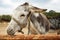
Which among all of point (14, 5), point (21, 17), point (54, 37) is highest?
point (14, 5)

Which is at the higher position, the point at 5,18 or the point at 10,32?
the point at 5,18

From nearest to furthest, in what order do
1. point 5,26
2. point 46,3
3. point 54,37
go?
1. point 54,37
2. point 5,26
3. point 46,3

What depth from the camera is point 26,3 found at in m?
1.53

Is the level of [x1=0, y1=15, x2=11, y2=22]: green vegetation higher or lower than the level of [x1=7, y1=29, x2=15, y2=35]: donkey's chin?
higher

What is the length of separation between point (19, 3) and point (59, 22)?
370 millimetres

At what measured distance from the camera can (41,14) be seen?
1496mm

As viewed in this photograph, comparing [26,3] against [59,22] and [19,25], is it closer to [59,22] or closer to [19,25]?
[19,25]

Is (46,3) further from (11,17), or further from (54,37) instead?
(54,37)

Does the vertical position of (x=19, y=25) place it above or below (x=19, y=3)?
below

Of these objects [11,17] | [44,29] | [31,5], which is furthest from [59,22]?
[11,17]

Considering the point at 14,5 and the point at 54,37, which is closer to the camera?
the point at 54,37

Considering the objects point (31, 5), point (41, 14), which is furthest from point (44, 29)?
point (31, 5)

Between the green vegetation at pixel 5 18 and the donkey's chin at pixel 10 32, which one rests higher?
the green vegetation at pixel 5 18

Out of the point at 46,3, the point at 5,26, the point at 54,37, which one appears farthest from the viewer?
the point at 46,3
